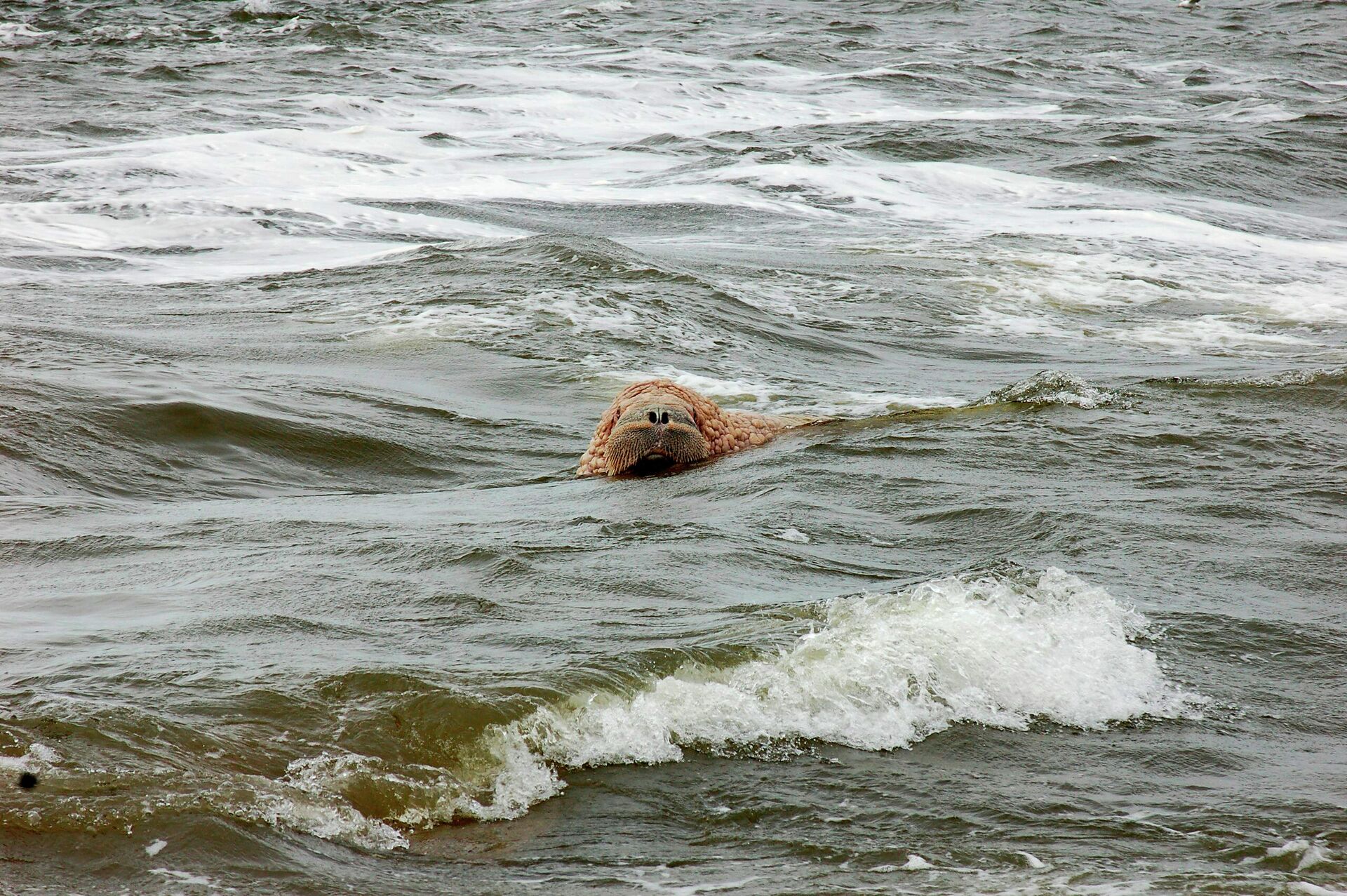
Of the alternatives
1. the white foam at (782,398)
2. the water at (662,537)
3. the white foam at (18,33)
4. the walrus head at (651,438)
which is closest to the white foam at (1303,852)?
the water at (662,537)

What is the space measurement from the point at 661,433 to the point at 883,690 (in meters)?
3.03

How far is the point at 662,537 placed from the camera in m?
5.34

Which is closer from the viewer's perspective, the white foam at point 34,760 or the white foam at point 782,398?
the white foam at point 34,760

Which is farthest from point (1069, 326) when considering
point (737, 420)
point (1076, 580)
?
point (1076, 580)

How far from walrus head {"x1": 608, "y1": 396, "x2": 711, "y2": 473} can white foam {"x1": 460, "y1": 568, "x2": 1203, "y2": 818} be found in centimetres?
245

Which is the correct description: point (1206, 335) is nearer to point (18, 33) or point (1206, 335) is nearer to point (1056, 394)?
point (1056, 394)

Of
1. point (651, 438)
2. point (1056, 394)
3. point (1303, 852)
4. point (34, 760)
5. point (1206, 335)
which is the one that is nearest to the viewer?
point (1303, 852)

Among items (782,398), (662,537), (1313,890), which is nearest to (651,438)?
(662,537)

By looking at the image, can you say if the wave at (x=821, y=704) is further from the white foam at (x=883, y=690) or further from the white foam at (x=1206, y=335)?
the white foam at (x=1206, y=335)

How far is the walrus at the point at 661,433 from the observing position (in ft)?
21.9

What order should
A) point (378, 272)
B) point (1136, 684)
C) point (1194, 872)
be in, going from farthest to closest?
A: 1. point (378, 272)
2. point (1136, 684)
3. point (1194, 872)

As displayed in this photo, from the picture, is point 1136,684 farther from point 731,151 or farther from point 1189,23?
point 1189,23

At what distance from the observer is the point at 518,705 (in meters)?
3.59

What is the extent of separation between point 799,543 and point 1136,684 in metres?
1.58
